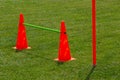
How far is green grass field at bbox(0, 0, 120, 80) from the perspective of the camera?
6.85 meters

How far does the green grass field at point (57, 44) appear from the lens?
22.5ft

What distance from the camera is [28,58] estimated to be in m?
7.98

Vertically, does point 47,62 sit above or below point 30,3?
below

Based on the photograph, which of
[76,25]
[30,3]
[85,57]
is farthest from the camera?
[30,3]

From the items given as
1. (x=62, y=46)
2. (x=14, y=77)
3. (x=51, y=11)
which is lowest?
(x=14, y=77)

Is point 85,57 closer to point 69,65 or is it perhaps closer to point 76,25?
point 69,65

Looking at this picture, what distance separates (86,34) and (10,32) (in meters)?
2.55

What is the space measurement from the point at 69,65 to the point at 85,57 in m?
0.70

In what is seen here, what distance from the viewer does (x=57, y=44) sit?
9.15 m

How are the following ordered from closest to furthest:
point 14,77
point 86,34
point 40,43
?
point 14,77
point 40,43
point 86,34

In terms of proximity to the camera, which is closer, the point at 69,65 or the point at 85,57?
the point at 69,65

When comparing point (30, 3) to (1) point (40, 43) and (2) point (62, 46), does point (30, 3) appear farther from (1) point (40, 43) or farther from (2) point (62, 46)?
(2) point (62, 46)

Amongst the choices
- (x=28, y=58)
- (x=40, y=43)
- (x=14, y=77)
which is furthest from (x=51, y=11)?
(x=14, y=77)

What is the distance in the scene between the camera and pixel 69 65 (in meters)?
7.30
